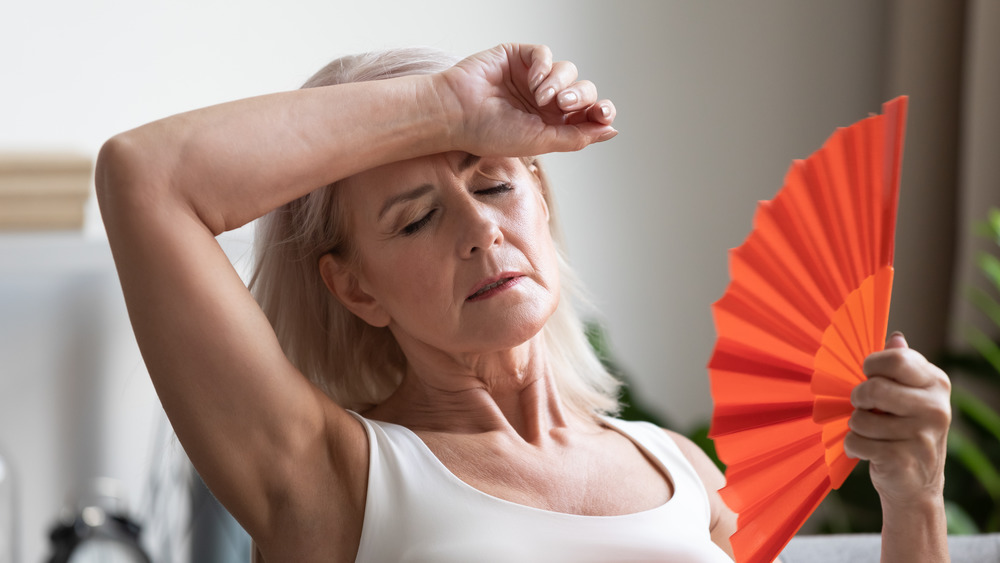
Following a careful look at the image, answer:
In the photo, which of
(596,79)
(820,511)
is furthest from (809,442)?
(820,511)

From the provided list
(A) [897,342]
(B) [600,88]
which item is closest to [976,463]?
(B) [600,88]

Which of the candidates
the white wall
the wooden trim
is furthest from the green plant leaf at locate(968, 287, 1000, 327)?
the wooden trim

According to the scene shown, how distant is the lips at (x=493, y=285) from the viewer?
1.01m

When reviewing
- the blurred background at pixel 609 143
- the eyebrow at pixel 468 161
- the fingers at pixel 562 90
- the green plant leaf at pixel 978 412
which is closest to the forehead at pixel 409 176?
the eyebrow at pixel 468 161

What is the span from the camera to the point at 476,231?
39.5 inches

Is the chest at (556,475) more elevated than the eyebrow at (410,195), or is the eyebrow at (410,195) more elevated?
the eyebrow at (410,195)

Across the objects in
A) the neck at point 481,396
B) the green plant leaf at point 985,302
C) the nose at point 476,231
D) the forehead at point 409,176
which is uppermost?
the forehead at point 409,176

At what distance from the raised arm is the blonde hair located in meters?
0.15

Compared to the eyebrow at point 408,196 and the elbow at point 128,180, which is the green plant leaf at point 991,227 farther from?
the elbow at point 128,180

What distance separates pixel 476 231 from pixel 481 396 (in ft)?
0.80

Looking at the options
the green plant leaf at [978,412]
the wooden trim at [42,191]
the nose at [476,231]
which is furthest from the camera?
the green plant leaf at [978,412]

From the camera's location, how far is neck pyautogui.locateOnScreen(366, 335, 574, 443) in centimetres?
113

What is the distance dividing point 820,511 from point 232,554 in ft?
6.08

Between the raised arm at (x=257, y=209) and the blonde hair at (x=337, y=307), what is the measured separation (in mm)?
153
